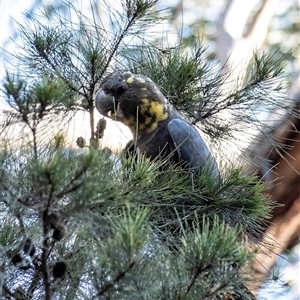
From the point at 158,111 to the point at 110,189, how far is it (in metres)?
0.62

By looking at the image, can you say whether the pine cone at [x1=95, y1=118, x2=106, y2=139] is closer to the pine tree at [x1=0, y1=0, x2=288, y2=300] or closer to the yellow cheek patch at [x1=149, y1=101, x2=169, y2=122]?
the pine tree at [x1=0, y1=0, x2=288, y2=300]

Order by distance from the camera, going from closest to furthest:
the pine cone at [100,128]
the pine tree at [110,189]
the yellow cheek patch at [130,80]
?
the pine tree at [110,189]
the pine cone at [100,128]
the yellow cheek patch at [130,80]

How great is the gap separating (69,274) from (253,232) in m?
0.42

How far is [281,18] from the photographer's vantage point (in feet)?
15.4

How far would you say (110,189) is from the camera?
87cm

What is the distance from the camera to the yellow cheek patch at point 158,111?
1.46 meters

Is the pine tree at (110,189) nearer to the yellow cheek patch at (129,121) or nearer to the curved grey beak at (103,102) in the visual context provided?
the curved grey beak at (103,102)

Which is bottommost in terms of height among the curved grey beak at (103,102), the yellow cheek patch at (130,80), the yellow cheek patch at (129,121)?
the yellow cheek patch at (129,121)

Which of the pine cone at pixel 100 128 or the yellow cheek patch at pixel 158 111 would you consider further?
the yellow cheek patch at pixel 158 111

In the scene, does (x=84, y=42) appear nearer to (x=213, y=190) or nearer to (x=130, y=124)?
(x=130, y=124)

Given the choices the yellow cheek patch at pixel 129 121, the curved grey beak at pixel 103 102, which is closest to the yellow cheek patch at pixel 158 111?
the yellow cheek patch at pixel 129 121

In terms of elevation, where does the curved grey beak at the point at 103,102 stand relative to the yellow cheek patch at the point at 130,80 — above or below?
below

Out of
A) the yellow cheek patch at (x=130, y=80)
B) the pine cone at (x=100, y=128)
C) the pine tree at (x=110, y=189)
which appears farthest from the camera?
the yellow cheek patch at (x=130, y=80)

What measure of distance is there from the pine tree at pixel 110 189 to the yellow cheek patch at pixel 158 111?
0.09 meters
